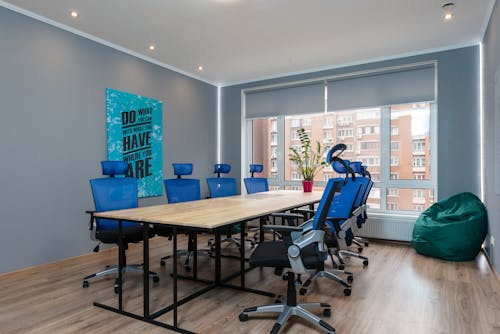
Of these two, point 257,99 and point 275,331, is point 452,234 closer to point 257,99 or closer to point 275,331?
point 275,331

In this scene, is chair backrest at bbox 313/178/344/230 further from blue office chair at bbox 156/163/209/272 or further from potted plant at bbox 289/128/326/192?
potted plant at bbox 289/128/326/192

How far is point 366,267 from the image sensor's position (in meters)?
3.75

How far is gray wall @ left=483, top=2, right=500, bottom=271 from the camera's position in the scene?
128 inches

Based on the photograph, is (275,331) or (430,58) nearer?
(275,331)

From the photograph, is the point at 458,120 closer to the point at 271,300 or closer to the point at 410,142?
the point at 410,142

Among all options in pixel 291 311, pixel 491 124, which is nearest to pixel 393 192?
pixel 491 124

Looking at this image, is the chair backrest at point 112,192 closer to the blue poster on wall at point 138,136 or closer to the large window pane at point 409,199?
the blue poster on wall at point 138,136

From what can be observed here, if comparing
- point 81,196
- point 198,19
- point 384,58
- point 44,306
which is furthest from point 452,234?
point 81,196

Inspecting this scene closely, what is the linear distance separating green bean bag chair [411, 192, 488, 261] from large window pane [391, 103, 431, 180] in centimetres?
78

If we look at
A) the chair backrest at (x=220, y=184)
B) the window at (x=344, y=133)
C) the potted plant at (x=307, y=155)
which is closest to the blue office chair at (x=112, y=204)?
the chair backrest at (x=220, y=184)

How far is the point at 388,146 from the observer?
5184 millimetres

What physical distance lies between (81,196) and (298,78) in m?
4.05

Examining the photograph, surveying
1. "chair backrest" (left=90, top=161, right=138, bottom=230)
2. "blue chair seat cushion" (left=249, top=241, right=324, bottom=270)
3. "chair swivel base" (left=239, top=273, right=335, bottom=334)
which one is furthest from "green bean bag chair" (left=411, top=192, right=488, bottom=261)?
"chair backrest" (left=90, top=161, right=138, bottom=230)

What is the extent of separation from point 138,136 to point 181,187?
1.50 metres
